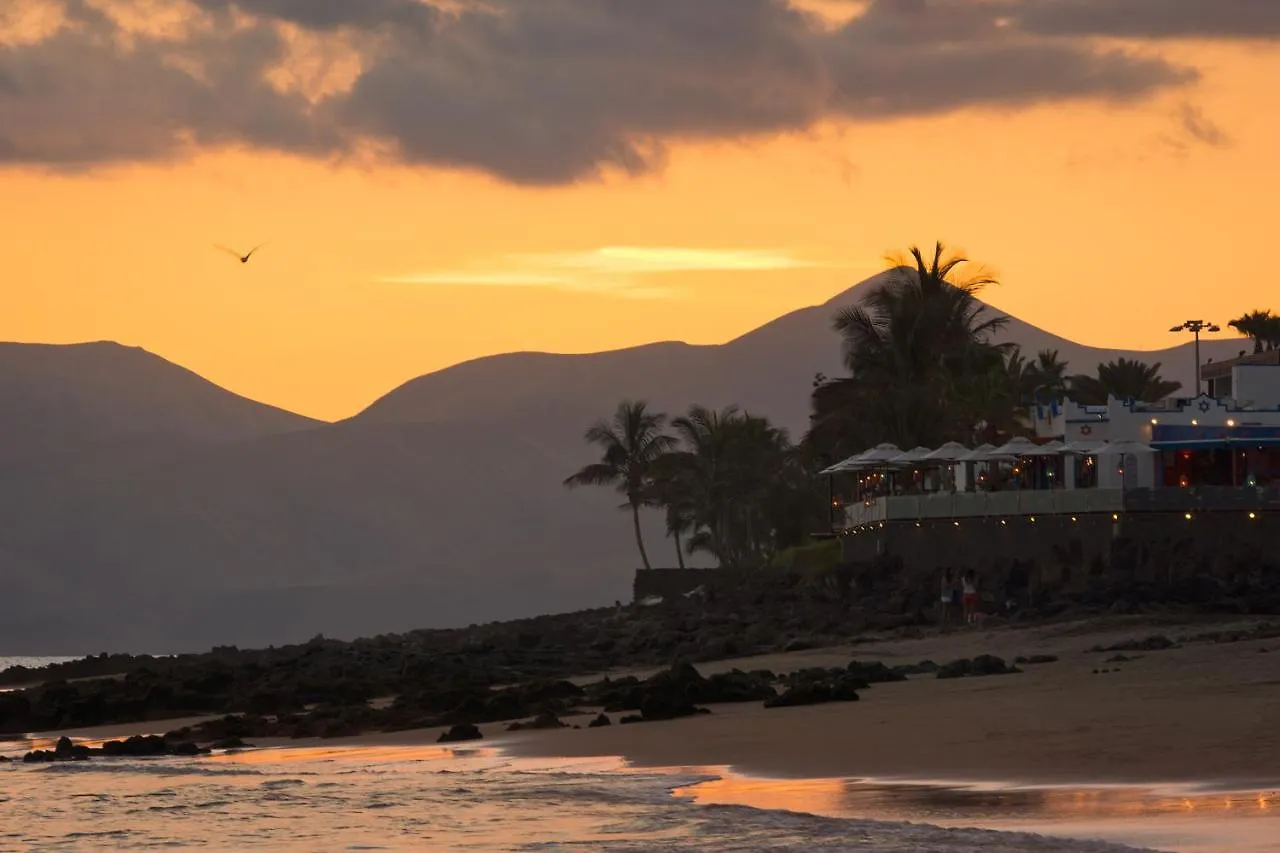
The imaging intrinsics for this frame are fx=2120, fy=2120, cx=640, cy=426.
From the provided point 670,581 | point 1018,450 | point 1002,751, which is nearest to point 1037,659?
point 1002,751

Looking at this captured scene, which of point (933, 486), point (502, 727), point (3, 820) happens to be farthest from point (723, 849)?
point (933, 486)

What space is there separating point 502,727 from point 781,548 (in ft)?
195

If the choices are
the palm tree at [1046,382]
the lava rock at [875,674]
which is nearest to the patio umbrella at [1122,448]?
the palm tree at [1046,382]

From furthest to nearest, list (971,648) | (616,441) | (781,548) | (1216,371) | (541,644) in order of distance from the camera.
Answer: (616,441) → (781,548) → (1216,371) → (541,644) → (971,648)

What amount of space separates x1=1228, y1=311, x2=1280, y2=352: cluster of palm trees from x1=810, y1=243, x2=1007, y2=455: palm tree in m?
26.5

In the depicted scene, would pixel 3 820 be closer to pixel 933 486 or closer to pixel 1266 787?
pixel 1266 787

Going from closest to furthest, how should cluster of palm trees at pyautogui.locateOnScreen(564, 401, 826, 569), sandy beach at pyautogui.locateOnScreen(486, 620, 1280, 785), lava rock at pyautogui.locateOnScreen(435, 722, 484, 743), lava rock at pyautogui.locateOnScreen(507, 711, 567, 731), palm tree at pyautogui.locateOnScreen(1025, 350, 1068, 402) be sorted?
sandy beach at pyautogui.locateOnScreen(486, 620, 1280, 785), lava rock at pyautogui.locateOnScreen(435, 722, 484, 743), lava rock at pyautogui.locateOnScreen(507, 711, 567, 731), palm tree at pyautogui.locateOnScreen(1025, 350, 1068, 402), cluster of palm trees at pyautogui.locateOnScreen(564, 401, 826, 569)

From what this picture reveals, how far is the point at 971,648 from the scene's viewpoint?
37.7 meters

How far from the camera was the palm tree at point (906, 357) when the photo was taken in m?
71.6

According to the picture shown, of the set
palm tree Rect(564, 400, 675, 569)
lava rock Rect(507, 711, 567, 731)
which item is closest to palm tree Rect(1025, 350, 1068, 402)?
palm tree Rect(564, 400, 675, 569)

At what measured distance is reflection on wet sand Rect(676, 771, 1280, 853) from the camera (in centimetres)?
1569

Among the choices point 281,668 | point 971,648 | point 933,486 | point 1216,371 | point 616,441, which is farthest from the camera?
point 616,441

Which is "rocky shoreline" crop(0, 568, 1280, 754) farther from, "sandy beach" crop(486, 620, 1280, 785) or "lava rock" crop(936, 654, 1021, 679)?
"sandy beach" crop(486, 620, 1280, 785)

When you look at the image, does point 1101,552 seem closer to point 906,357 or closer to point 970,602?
point 970,602
